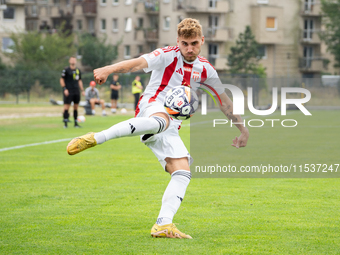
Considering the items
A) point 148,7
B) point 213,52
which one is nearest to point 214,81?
point 213,52

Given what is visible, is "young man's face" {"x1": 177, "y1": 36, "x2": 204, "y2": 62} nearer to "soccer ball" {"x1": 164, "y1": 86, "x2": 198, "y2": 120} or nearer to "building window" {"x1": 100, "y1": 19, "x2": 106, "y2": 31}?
"soccer ball" {"x1": 164, "y1": 86, "x2": 198, "y2": 120}

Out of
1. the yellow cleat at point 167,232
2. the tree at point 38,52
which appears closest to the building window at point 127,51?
the tree at point 38,52

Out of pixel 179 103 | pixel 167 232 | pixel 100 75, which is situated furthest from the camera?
Answer: pixel 179 103

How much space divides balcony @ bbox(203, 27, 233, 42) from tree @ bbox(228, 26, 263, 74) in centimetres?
184

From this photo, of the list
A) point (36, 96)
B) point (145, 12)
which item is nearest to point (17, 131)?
point (36, 96)

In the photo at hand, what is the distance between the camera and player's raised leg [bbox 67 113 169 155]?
456cm

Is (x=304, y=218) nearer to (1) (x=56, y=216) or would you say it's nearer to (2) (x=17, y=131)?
(1) (x=56, y=216)

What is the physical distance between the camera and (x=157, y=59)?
503 cm

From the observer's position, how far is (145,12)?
197 feet

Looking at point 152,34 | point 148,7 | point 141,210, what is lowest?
point 141,210

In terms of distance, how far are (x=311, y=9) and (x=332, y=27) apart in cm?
413

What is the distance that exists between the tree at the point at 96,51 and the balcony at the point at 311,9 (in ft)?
68.7

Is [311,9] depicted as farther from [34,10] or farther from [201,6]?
[34,10]

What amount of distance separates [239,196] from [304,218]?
1.39m
